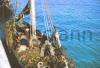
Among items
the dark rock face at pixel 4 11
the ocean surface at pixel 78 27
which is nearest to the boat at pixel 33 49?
the ocean surface at pixel 78 27

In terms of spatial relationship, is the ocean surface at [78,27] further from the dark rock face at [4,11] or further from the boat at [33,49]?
the boat at [33,49]

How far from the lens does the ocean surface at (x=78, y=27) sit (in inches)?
580

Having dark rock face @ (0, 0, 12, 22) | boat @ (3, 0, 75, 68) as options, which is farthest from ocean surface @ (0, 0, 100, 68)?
boat @ (3, 0, 75, 68)

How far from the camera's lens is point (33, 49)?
11.1 metres

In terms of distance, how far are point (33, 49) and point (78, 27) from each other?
33.9ft

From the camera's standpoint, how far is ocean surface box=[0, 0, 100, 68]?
14.7 m

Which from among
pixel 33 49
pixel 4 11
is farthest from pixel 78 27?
pixel 33 49

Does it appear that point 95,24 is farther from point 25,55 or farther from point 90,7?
point 25,55

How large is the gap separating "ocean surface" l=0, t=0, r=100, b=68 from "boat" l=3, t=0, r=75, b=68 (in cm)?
285

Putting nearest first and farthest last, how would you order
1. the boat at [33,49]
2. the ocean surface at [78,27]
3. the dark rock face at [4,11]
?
the boat at [33,49], the ocean surface at [78,27], the dark rock face at [4,11]

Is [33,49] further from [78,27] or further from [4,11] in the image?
[78,27]

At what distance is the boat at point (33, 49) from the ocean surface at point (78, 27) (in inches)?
112

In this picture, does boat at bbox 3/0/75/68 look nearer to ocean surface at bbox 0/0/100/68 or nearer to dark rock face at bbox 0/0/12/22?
ocean surface at bbox 0/0/100/68

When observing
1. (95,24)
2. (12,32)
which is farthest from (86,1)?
(12,32)
